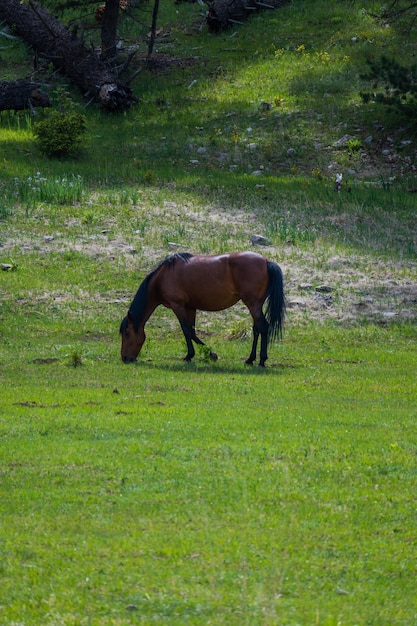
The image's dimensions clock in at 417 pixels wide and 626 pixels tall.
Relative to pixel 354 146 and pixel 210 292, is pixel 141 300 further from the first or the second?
pixel 354 146

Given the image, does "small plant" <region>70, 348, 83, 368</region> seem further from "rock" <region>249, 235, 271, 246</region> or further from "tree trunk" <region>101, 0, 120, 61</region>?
"tree trunk" <region>101, 0, 120, 61</region>

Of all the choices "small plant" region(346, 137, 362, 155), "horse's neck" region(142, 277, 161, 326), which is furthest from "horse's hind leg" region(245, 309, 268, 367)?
"small plant" region(346, 137, 362, 155)

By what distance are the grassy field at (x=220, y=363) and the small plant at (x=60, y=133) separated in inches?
15.4

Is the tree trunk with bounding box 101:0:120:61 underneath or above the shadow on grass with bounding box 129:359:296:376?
above

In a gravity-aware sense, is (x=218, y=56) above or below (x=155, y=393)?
above

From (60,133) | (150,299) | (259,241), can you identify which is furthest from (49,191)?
(150,299)

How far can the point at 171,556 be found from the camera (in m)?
6.52

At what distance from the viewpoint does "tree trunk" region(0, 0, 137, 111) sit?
1205 inches

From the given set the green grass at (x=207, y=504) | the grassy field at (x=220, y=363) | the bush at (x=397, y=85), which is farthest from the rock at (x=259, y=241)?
the green grass at (x=207, y=504)

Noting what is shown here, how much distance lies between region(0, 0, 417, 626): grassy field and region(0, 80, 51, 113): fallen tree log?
0.63m

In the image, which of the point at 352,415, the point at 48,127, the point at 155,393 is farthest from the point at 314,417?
the point at 48,127

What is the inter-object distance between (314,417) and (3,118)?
21.8 meters

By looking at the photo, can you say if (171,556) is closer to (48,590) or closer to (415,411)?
(48,590)

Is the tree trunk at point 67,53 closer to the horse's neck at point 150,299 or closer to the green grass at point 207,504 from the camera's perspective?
the horse's neck at point 150,299
